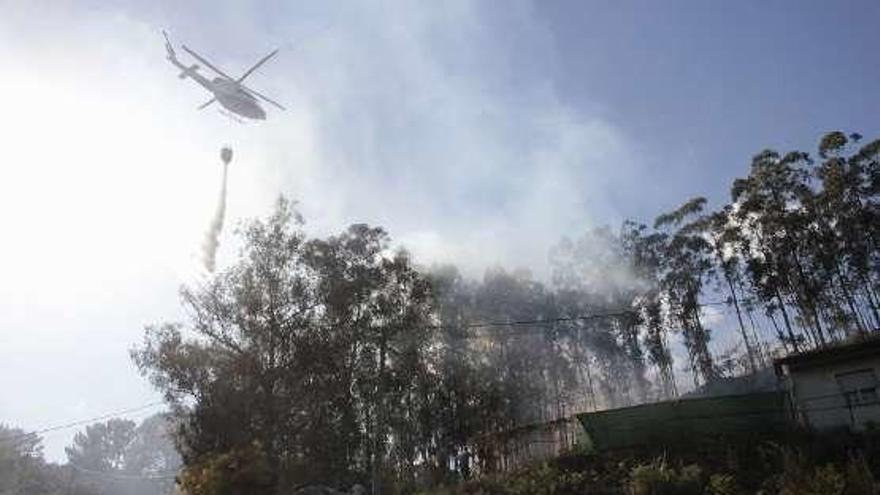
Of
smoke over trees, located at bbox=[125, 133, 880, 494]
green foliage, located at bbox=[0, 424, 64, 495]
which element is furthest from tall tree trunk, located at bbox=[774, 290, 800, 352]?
green foliage, located at bbox=[0, 424, 64, 495]

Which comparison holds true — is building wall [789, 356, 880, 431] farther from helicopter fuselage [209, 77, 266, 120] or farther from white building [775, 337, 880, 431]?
helicopter fuselage [209, 77, 266, 120]

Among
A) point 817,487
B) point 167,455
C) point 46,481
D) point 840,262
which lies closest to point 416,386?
point 840,262

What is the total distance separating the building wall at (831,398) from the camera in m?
23.6

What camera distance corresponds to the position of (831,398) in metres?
24.7

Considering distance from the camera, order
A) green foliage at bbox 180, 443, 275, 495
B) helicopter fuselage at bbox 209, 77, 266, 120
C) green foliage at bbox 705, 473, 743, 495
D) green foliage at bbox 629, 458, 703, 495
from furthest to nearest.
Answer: helicopter fuselage at bbox 209, 77, 266, 120 < green foliage at bbox 180, 443, 275, 495 < green foliage at bbox 629, 458, 703, 495 < green foliage at bbox 705, 473, 743, 495

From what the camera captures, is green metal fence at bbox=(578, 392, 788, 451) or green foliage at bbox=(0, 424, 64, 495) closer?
green metal fence at bbox=(578, 392, 788, 451)

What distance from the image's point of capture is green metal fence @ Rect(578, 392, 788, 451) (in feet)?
87.2

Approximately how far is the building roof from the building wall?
0.60 feet

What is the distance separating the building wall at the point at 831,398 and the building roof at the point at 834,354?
0.60ft

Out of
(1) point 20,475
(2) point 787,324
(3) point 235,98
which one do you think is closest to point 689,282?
(2) point 787,324

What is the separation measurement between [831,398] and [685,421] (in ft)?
18.2

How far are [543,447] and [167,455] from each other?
140528 mm

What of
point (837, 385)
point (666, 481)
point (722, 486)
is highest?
point (837, 385)

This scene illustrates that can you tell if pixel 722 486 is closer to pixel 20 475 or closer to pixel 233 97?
pixel 233 97
